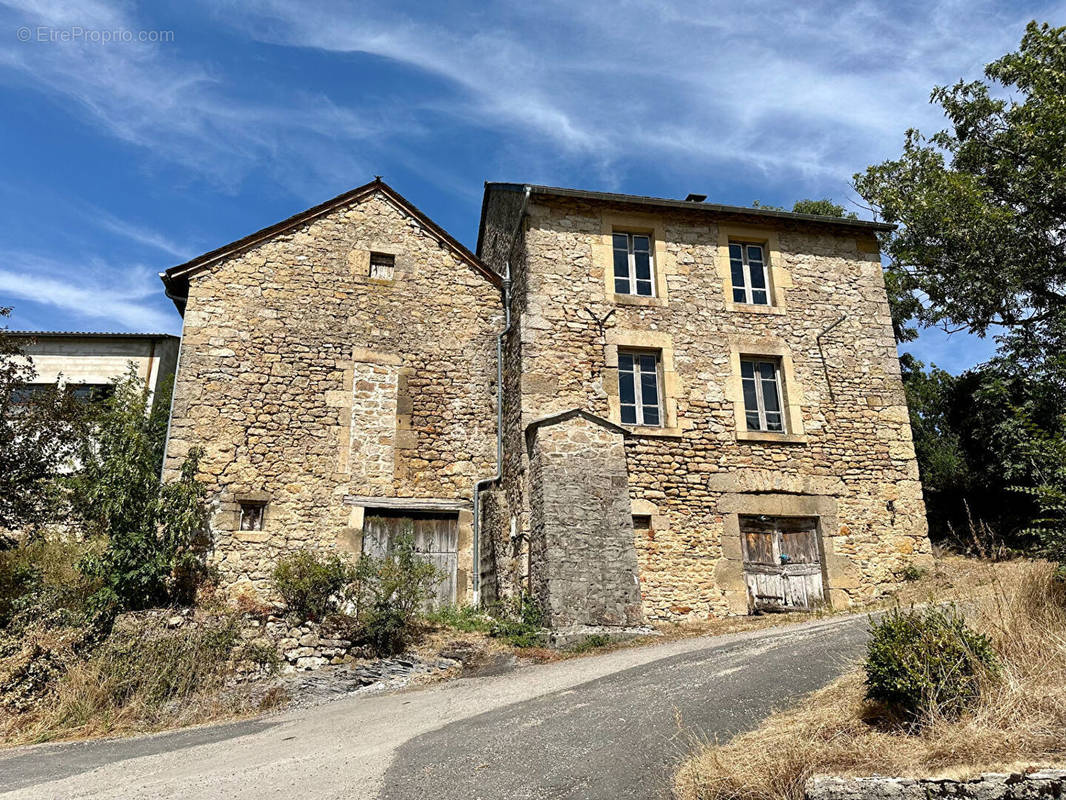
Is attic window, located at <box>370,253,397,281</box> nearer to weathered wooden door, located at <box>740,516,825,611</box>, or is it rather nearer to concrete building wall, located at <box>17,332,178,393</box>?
concrete building wall, located at <box>17,332,178,393</box>

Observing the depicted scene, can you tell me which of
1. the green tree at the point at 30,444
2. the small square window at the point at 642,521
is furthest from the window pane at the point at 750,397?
the green tree at the point at 30,444

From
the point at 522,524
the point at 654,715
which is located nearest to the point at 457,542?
the point at 522,524

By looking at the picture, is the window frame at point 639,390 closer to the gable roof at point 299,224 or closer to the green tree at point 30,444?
the gable roof at point 299,224

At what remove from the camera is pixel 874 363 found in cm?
1299

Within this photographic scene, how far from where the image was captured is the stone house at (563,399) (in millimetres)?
11070

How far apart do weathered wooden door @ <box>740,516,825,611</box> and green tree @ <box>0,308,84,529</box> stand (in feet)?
33.7

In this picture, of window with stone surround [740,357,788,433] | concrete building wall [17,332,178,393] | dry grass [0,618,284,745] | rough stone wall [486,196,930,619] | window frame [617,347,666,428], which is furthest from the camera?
concrete building wall [17,332,178,393]

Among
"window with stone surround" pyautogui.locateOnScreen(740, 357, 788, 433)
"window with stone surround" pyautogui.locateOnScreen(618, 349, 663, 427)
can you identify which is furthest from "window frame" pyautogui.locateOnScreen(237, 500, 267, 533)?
"window with stone surround" pyautogui.locateOnScreen(740, 357, 788, 433)

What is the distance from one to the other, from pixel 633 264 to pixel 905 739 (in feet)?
31.2

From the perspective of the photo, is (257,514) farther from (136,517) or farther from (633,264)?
(633,264)

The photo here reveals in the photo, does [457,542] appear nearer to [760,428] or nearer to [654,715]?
[760,428]

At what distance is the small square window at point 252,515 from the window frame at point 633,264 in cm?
657

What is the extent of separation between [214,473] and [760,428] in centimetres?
851

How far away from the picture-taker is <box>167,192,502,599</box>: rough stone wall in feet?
36.6
